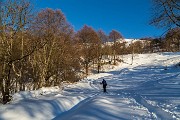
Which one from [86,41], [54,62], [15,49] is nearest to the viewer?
[15,49]

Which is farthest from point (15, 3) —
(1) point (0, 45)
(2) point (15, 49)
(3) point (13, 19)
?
(2) point (15, 49)

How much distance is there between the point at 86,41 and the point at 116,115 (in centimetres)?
4469

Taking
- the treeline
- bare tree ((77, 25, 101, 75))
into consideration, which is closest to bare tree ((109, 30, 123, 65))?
bare tree ((77, 25, 101, 75))

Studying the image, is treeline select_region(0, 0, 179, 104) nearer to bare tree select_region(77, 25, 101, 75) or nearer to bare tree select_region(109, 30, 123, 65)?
bare tree select_region(77, 25, 101, 75)

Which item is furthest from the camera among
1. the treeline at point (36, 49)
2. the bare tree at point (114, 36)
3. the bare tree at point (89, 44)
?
the bare tree at point (114, 36)

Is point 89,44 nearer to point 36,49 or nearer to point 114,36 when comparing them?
point 114,36

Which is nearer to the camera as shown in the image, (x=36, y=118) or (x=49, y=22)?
(x=36, y=118)

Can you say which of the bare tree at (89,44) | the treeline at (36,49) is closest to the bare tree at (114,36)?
the bare tree at (89,44)

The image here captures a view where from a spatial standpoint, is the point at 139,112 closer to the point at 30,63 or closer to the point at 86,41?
the point at 30,63

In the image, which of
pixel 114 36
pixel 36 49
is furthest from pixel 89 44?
pixel 36 49

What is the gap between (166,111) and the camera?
11.8 m

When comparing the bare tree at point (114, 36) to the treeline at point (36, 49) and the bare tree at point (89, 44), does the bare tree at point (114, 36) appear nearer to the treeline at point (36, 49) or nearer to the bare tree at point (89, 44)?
the bare tree at point (89, 44)

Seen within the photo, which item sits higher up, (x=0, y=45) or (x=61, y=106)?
(x=0, y=45)

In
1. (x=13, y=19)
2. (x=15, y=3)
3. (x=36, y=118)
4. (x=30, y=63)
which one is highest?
(x=15, y=3)
